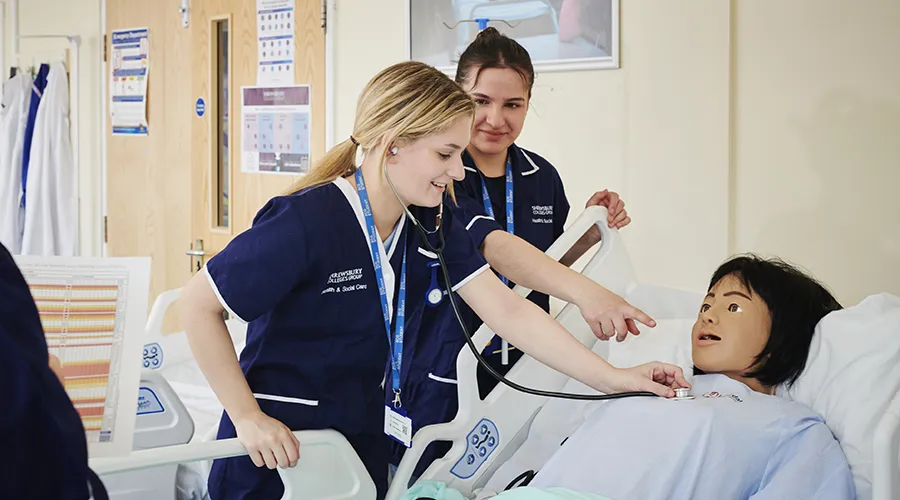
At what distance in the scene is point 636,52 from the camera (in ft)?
8.98

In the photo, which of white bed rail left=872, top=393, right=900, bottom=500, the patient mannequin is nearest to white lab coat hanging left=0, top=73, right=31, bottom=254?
the patient mannequin

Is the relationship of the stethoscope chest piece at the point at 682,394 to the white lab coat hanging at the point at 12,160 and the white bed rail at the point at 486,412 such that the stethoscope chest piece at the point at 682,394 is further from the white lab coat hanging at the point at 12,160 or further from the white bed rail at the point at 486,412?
the white lab coat hanging at the point at 12,160

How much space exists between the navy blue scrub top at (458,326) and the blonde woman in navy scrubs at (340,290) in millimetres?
276

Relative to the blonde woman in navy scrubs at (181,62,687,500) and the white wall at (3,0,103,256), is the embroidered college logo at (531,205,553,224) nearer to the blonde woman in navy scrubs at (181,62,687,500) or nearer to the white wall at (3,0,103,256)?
the blonde woman in navy scrubs at (181,62,687,500)

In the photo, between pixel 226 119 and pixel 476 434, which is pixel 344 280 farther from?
pixel 226 119

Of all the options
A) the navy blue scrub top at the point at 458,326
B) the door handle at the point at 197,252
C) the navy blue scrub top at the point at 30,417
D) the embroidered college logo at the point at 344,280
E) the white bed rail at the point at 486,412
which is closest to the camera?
the navy blue scrub top at the point at 30,417

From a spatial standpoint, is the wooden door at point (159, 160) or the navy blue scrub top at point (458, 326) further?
the wooden door at point (159, 160)

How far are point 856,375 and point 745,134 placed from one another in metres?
A: 1.21

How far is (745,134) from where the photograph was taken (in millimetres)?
2605

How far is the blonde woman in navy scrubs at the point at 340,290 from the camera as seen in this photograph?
4.40 ft

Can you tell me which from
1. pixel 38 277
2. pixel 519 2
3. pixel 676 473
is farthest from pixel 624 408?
pixel 519 2

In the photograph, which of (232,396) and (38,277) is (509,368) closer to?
(232,396)

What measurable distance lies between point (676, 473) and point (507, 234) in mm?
581

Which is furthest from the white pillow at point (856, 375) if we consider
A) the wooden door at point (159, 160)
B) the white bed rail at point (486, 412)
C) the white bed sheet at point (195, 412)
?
the wooden door at point (159, 160)
